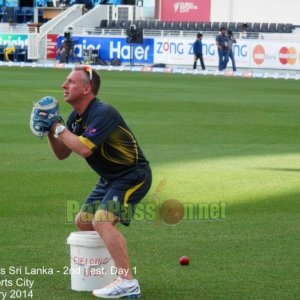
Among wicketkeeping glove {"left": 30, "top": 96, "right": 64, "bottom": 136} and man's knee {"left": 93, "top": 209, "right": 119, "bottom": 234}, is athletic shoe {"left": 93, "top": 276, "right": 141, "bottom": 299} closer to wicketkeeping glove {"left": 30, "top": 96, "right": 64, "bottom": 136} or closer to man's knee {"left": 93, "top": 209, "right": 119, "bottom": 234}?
man's knee {"left": 93, "top": 209, "right": 119, "bottom": 234}

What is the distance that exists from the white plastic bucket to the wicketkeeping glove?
3.04 ft

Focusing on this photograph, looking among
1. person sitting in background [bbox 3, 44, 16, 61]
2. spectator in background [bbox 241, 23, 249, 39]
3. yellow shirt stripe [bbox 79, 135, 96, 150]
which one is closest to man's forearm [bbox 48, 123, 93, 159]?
yellow shirt stripe [bbox 79, 135, 96, 150]

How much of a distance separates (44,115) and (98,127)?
1.37 feet

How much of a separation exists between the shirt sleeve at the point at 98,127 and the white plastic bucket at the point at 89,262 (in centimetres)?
75

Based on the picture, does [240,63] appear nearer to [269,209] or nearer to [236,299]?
[269,209]

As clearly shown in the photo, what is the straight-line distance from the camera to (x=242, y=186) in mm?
14789

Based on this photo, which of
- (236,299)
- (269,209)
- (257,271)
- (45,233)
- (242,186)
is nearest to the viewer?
(236,299)

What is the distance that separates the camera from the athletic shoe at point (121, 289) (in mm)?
8406

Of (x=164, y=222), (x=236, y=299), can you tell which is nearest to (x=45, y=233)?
(x=164, y=222)

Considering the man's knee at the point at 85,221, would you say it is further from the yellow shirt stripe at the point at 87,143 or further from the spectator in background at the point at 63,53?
the spectator in background at the point at 63,53

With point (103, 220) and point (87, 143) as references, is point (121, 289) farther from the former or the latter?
point (87, 143)

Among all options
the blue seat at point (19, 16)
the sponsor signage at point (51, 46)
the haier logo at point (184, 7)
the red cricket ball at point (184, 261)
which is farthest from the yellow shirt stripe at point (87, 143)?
the blue seat at point (19, 16)

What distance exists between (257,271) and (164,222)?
2293mm

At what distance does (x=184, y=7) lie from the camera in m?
68.9
